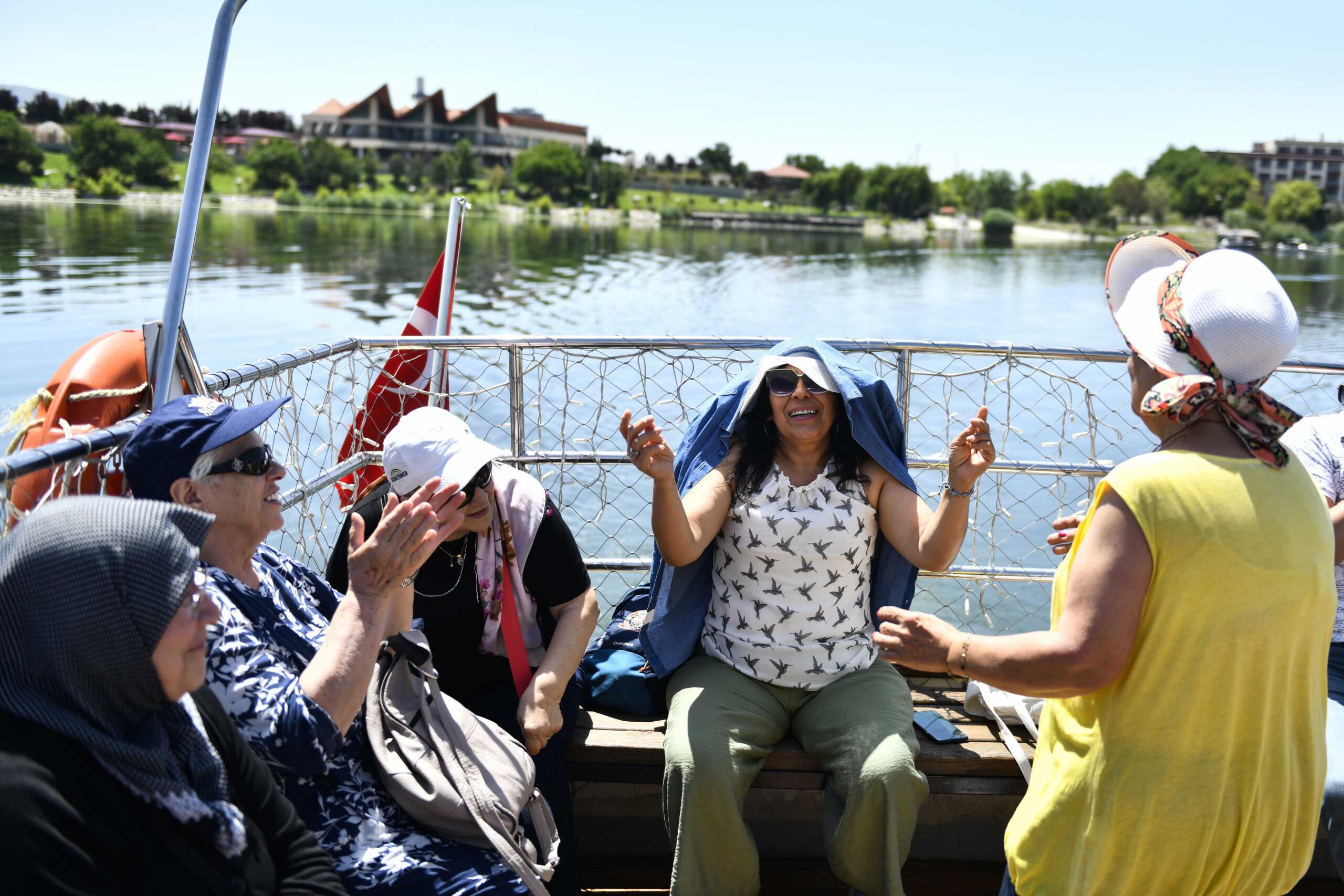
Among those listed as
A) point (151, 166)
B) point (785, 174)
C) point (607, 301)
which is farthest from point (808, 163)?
point (607, 301)

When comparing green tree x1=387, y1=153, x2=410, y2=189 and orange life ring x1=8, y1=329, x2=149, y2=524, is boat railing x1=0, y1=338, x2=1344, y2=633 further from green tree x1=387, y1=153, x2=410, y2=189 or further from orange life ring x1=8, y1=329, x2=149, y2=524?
green tree x1=387, y1=153, x2=410, y2=189

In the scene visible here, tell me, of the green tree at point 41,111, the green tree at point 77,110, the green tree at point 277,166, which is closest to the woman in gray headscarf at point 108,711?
the green tree at point 277,166

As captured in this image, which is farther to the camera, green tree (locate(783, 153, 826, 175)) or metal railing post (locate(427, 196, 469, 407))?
green tree (locate(783, 153, 826, 175))

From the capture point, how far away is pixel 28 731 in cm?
127

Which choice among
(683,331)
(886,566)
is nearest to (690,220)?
(683,331)

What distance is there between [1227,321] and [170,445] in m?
1.84

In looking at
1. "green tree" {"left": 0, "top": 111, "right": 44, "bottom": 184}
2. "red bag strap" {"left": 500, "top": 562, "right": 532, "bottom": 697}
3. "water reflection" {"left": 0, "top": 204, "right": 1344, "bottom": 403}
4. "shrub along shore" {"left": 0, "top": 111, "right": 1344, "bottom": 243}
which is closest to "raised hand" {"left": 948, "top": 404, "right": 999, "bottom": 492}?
"red bag strap" {"left": 500, "top": 562, "right": 532, "bottom": 697}

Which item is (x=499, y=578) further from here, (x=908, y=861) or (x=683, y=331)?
A: (x=683, y=331)

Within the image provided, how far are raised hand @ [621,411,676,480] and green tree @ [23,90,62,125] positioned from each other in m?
105

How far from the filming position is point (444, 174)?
94.4 meters

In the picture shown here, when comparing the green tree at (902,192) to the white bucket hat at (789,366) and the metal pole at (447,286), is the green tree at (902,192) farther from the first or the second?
the white bucket hat at (789,366)

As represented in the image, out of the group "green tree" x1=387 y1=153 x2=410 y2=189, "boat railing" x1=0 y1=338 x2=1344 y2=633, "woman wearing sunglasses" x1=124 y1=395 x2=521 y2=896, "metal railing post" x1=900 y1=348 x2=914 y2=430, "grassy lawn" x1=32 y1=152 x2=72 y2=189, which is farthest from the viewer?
"green tree" x1=387 y1=153 x2=410 y2=189

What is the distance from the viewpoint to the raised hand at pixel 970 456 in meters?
2.47

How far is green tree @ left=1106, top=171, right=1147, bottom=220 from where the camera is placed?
113m
